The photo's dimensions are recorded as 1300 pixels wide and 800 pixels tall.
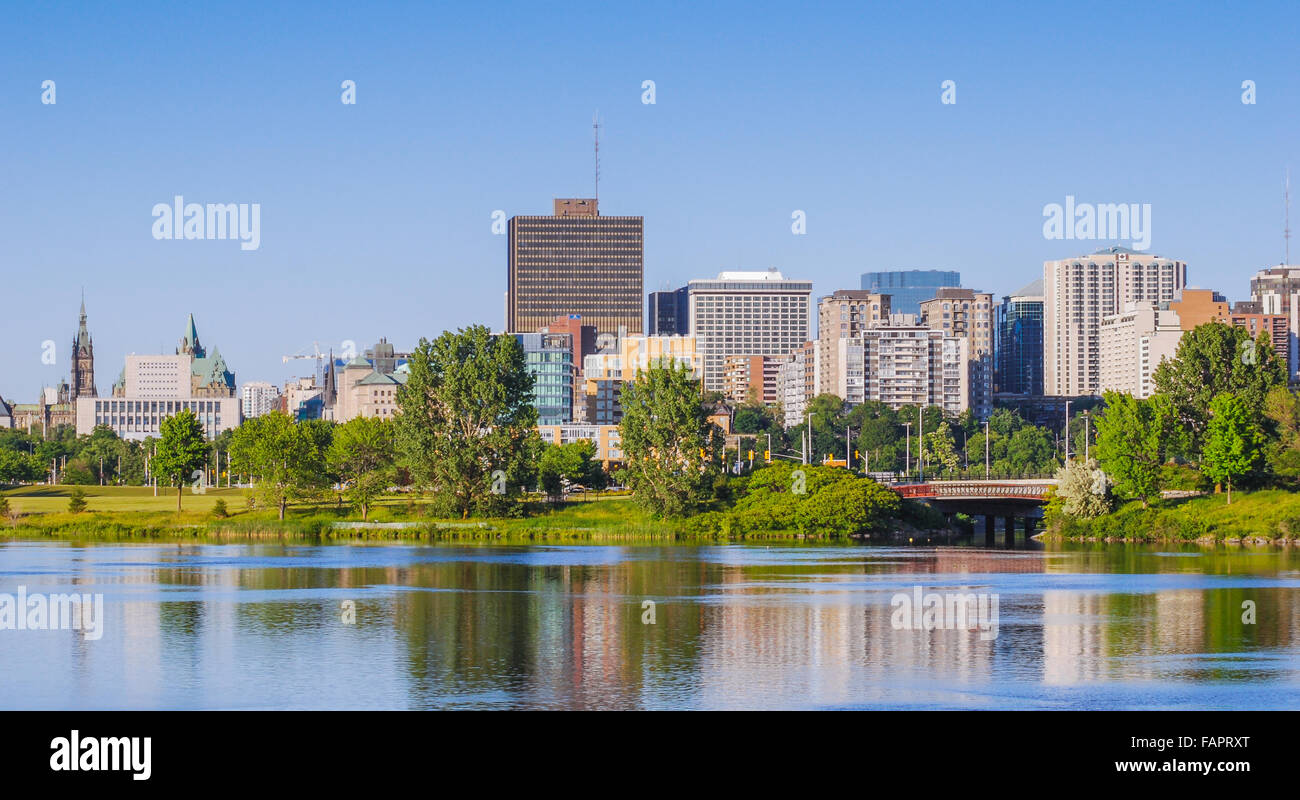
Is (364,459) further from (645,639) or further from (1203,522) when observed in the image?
(645,639)

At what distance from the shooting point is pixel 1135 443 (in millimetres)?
128125

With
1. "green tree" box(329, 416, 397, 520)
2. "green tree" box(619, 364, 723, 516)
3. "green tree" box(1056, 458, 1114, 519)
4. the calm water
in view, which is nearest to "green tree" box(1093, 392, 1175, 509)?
"green tree" box(1056, 458, 1114, 519)

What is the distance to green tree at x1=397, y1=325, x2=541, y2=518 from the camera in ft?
436

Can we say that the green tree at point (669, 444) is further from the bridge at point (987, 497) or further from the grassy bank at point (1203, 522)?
the grassy bank at point (1203, 522)

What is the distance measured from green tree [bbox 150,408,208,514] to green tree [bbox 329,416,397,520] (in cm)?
1320

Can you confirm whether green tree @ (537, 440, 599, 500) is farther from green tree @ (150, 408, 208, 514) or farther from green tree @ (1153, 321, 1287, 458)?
green tree @ (1153, 321, 1287, 458)

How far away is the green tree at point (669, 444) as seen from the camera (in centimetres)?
12975

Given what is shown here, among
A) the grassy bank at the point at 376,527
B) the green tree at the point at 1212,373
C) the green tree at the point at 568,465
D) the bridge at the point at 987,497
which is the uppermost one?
the green tree at the point at 1212,373

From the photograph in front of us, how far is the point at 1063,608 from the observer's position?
2822 inches

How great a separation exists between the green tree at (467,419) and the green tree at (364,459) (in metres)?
4.87

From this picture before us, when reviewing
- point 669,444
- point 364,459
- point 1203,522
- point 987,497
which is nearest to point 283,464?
point 364,459

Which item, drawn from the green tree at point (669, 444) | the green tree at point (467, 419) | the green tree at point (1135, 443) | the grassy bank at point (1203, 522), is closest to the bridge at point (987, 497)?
the grassy bank at point (1203, 522)

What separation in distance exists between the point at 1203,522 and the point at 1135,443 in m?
10.4

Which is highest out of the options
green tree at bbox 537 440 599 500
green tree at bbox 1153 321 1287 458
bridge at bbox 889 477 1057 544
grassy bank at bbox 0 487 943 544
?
green tree at bbox 1153 321 1287 458
